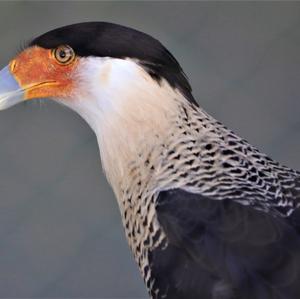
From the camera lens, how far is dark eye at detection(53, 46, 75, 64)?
4.81 feet

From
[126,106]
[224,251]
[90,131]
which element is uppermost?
[126,106]

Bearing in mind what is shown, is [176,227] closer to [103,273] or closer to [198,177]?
[198,177]

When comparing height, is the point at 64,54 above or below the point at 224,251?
above

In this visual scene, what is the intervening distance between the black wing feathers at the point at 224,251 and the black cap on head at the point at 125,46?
0.20 m

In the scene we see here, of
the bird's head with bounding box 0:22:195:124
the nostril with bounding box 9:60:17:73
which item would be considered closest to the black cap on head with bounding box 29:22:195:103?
the bird's head with bounding box 0:22:195:124

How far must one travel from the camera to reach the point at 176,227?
4.35 feet

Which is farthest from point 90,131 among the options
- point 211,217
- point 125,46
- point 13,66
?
point 211,217

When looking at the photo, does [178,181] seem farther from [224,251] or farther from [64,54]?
[64,54]

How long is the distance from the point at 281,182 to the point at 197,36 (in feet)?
4.63

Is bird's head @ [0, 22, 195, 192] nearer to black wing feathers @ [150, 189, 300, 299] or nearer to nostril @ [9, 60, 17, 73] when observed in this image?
nostril @ [9, 60, 17, 73]

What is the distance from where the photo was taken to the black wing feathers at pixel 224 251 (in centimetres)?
126

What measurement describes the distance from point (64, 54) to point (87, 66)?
5 cm

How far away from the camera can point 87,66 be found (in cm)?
146

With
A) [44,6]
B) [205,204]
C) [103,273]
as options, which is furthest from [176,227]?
[44,6]
